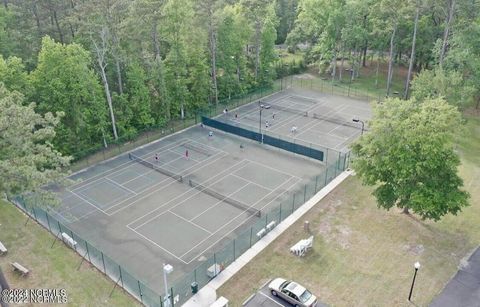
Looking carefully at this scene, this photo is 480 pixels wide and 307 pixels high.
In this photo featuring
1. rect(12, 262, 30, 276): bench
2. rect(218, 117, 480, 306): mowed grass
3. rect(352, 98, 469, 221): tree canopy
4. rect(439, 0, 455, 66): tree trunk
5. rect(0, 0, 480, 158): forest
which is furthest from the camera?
rect(439, 0, 455, 66): tree trunk

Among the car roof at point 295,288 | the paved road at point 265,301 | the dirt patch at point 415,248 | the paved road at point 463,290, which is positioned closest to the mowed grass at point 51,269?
the paved road at point 265,301

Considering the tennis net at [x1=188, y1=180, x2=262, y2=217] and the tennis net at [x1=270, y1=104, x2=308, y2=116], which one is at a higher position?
the tennis net at [x1=270, y1=104, x2=308, y2=116]

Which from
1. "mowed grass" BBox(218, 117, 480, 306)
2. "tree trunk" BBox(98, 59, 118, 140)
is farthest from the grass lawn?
"tree trunk" BBox(98, 59, 118, 140)

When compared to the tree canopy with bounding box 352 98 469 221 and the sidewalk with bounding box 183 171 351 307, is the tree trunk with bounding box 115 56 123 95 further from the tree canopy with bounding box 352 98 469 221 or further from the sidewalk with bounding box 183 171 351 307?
the tree canopy with bounding box 352 98 469 221

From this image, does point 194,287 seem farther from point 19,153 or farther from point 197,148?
point 197,148

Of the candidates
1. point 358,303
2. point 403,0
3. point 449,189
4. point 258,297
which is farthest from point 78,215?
point 403,0

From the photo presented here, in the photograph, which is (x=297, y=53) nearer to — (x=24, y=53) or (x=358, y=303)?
(x=24, y=53)

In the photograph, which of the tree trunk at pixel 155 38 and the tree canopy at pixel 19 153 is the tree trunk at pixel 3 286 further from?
the tree trunk at pixel 155 38
